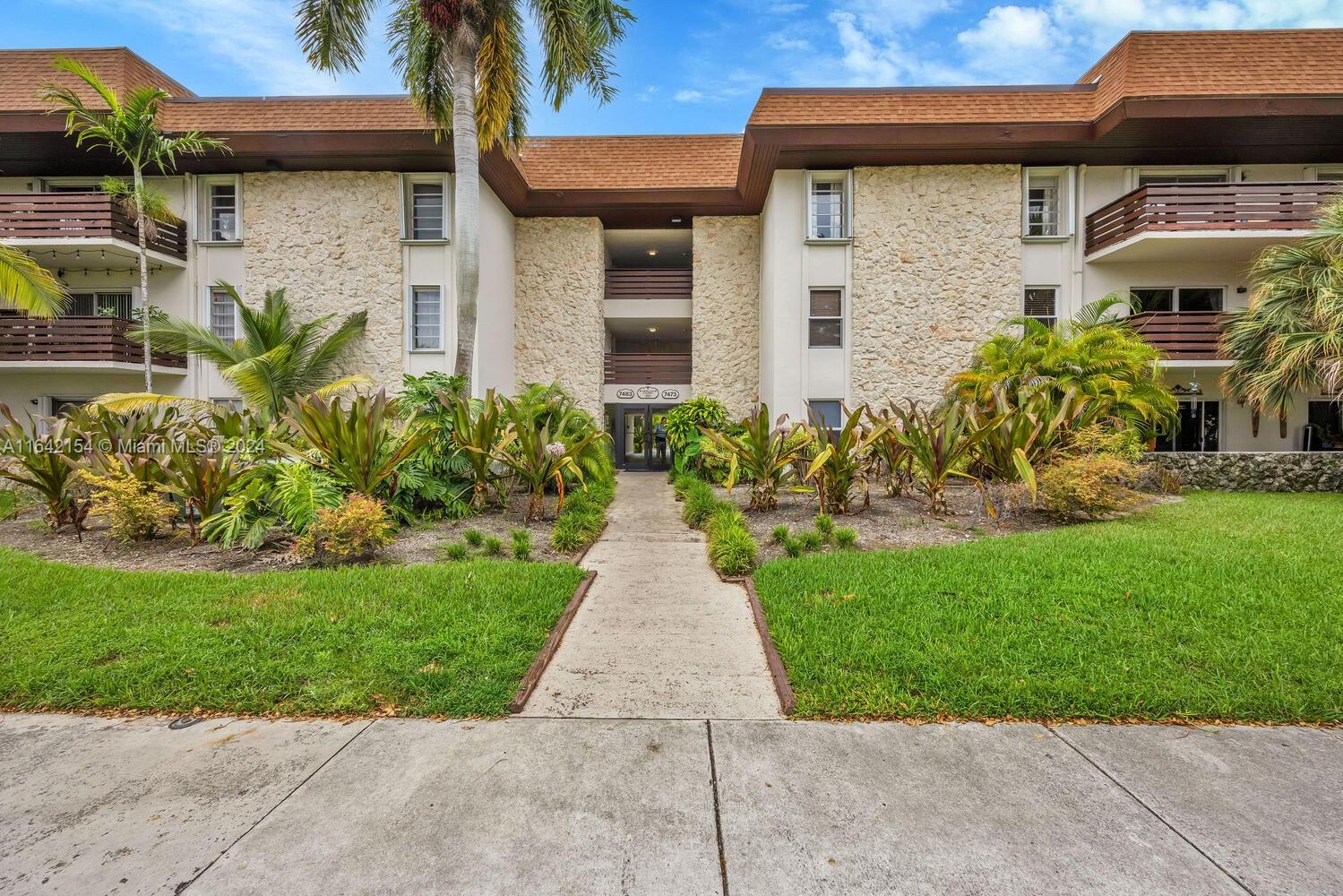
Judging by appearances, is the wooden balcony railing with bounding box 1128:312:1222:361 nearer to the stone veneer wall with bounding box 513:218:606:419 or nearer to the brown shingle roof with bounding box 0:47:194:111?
the stone veneer wall with bounding box 513:218:606:419

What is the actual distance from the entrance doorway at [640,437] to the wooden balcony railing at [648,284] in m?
3.30

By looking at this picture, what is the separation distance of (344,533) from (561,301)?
1135cm

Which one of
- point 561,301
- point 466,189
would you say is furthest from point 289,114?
point 561,301

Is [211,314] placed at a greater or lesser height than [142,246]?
lesser

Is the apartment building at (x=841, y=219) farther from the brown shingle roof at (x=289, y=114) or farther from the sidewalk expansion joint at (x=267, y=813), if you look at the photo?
the sidewalk expansion joint at (x=267, y=813)

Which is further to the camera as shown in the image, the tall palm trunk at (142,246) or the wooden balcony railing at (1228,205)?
the wooden balcony railing at (1228,205)

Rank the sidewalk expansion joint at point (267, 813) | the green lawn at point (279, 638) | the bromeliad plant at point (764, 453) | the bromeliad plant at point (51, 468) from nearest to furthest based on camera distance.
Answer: the sidewalk expansion joint at point (267, 813)
the green lawn at point (279, 638)
the bromeliad plant at point (51, 468)
the bromeliad plant at point (764, 453)

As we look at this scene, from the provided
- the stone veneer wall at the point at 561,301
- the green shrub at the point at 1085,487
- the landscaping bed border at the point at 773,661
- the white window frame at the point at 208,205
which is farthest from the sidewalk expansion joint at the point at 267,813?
the white window frame at the point at 208,205

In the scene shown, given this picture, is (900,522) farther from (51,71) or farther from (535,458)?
(51,71)

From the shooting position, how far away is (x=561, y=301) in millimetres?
15984

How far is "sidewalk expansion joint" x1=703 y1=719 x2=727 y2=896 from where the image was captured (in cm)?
205

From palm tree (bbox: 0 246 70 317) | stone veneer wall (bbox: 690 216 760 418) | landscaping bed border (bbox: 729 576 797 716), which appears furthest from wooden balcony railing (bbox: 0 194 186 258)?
landscaping bed border (bbox: 729 576 797 716)

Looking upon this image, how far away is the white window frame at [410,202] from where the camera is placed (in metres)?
13.7

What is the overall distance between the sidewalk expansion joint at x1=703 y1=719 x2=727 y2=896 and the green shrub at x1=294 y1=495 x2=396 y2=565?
439 centimetres
